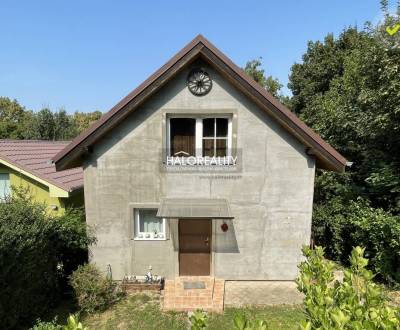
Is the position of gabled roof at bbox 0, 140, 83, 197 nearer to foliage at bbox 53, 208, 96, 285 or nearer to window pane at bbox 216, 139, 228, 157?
foliage at bbox 53, 208, 96, 285

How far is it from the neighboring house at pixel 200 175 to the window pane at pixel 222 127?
0.05m

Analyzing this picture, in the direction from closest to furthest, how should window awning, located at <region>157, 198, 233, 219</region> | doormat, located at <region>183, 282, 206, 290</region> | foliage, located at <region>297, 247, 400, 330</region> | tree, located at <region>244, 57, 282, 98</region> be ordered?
foliage, located at <region>297, 247, 400, 330</region> < window awning, located at <region>157, 198, 233, 219</region> < doormat, located at <region>183, 282, 206, 290</region> < tree, located at <region>244, 57, 282, 98</region>

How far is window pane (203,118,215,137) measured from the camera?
496 inches

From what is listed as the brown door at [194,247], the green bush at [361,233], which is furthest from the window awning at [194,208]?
the green bush at [361,233]

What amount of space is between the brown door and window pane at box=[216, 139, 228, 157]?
3254 millimetres

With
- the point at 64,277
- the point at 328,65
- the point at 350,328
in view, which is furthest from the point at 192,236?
the point at 328,65

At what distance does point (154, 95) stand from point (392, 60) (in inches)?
426

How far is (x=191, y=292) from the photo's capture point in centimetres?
1215

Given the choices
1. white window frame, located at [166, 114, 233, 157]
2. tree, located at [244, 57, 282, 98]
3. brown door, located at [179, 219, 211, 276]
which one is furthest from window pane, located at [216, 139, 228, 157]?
tree, located at [244, 57, 282, 98]

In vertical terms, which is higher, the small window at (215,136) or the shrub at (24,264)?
the small window at (215,136)

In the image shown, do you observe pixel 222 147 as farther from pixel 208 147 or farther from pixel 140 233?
pixel 140 233

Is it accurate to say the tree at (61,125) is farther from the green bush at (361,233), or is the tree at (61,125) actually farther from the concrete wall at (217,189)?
the green bush at (361,233)

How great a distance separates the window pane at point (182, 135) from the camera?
12586 millimetres

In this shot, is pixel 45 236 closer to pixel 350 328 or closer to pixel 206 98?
pixel 206 98
